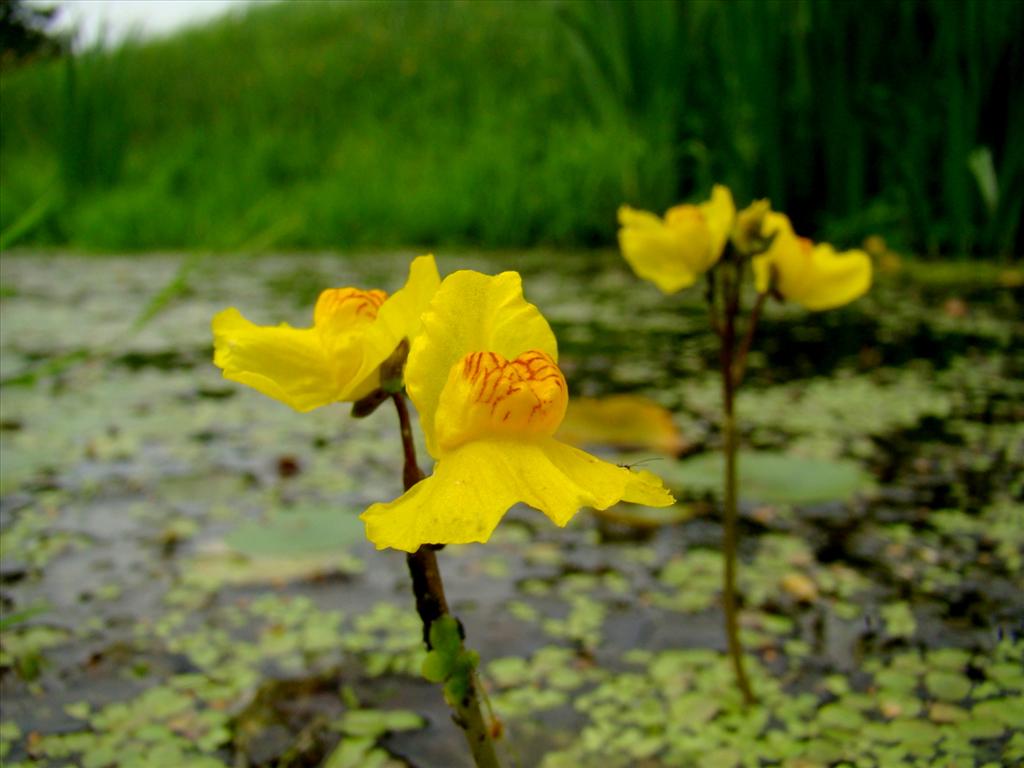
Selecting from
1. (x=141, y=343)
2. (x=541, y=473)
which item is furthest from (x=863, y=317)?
(x=541, y=473)

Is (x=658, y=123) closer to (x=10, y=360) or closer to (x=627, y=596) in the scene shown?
(x=10, y=360)

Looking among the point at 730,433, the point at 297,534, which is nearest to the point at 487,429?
the point at 730,433

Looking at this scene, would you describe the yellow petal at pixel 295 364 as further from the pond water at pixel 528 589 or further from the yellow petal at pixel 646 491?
the pond water at pixel 528 589

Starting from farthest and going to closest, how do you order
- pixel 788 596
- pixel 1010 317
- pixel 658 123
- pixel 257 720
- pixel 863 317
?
pixel 658 123 < pixel 863 317 < pixel 1010 317 < pixel 788 596 < pixel 257 720

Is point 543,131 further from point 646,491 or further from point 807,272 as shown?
point 646,491

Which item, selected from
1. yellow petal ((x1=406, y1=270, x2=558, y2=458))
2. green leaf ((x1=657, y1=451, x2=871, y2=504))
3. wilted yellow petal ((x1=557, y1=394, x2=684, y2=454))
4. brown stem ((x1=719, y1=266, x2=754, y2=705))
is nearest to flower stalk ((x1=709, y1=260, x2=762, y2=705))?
brown stem ((x1=719, y1=266, x2=754, y2=705))

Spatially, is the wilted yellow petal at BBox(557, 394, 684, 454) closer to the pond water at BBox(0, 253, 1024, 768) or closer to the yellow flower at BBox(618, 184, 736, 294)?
the pond water at BBox(0, 253, 1024, 768)
